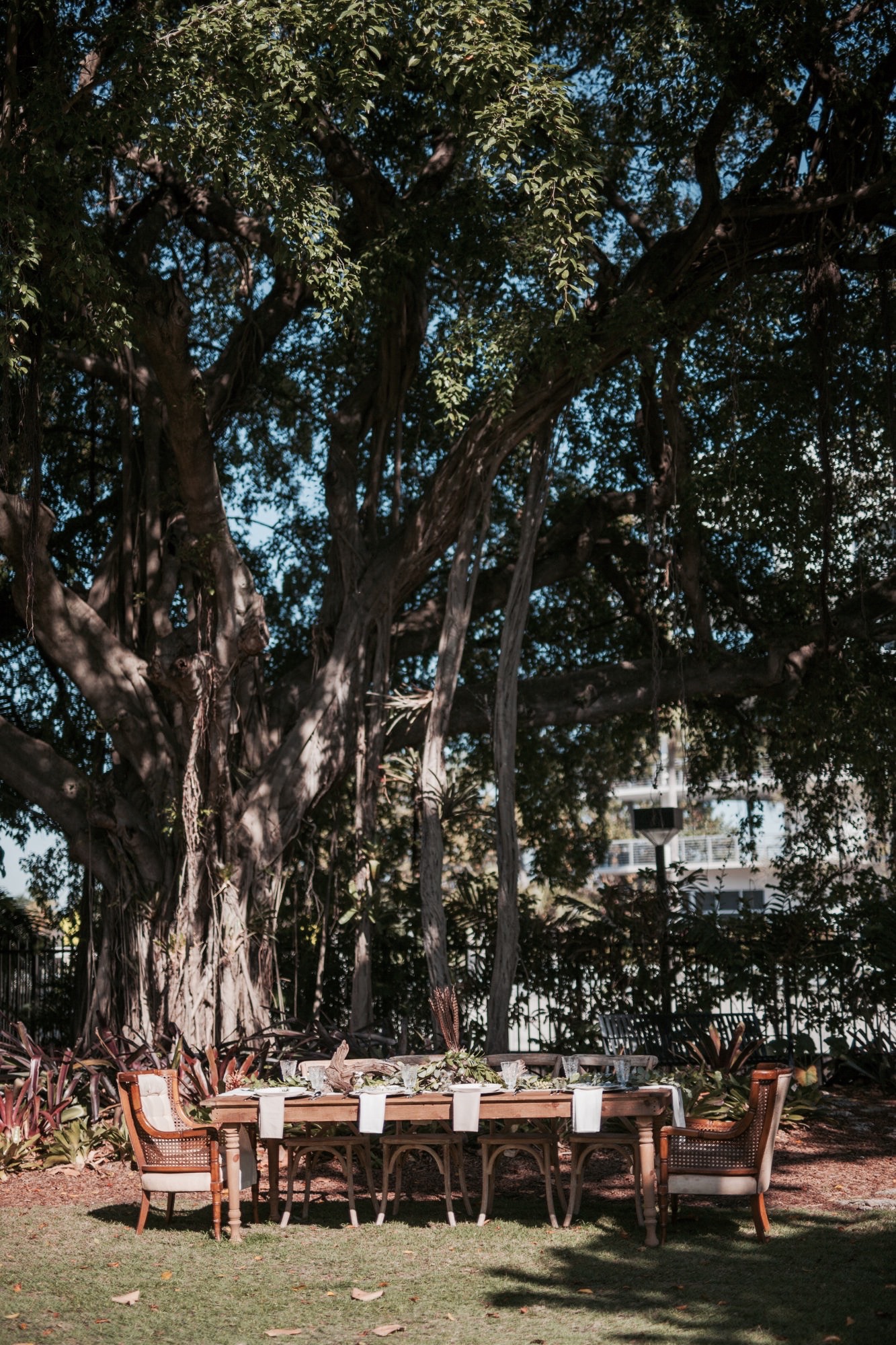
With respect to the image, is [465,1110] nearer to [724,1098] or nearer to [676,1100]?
[676,1100]

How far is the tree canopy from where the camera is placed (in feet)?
24.9

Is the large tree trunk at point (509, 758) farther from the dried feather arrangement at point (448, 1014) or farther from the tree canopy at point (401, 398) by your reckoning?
the dried feather arrangement at point (448, 1014)

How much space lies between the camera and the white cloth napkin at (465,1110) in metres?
5.97

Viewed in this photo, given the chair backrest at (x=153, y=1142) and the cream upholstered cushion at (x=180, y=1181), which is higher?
the chair backrest at (x=153, y=1142)

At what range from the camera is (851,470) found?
11203mm

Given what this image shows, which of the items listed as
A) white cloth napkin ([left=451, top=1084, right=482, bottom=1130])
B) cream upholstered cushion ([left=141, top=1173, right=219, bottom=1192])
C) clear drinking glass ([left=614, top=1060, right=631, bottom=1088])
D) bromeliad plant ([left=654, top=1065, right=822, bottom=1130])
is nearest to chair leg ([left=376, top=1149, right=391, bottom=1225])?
white cloth napkin ([left=451, top=1084, right=482, bottom=1130])

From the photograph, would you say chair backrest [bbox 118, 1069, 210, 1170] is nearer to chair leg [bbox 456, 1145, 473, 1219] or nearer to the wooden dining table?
the wooden dining table

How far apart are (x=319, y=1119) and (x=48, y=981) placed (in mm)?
7145

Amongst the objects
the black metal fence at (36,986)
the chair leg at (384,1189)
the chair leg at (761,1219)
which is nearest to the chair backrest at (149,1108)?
the chair leg at (384,1189)

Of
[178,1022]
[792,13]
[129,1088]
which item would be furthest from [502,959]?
[792,13]

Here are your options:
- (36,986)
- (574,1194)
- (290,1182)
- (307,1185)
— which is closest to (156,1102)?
(290,1182)

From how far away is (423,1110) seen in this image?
609 centimetres

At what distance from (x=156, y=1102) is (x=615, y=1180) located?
109 inches

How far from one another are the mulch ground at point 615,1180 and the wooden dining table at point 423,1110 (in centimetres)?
77
